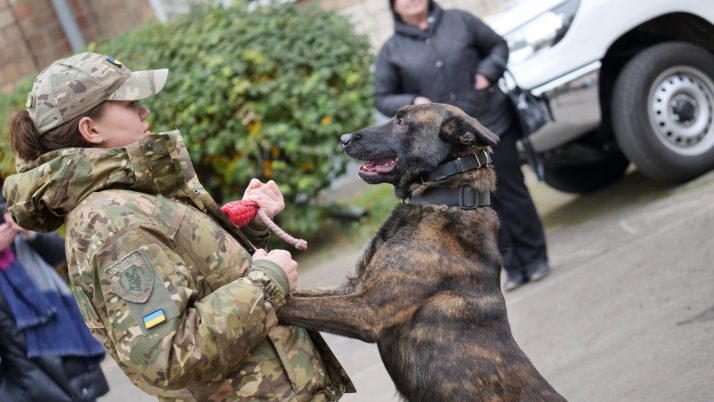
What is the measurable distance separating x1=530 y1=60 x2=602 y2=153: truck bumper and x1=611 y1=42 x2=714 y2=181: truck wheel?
19 centimetres

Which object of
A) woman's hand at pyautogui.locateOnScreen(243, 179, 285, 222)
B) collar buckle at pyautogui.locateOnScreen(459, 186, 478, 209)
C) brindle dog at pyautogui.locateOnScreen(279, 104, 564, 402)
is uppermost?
woman's hand at pyautogui.locateOnScreen(243, 179, 285, 222)

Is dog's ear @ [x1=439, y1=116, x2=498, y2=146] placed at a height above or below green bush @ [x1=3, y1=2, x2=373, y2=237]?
above

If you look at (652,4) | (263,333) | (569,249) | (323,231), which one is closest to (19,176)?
(263,333)

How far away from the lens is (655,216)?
6918 mm

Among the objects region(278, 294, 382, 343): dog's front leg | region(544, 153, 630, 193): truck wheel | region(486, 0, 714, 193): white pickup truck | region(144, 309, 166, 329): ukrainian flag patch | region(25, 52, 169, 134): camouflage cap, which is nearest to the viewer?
region(144, 309, 166, 329): ukrainian flag patch

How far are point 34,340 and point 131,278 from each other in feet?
8.41

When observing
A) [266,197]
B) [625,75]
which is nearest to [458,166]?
[266,197]

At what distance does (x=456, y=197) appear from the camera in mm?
3391

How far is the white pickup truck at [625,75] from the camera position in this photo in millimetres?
6914

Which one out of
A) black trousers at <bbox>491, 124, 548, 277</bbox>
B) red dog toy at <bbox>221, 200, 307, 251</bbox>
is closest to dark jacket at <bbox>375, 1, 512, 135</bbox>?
black trousers at <bbox>491, 124, 548, 277</bbox>

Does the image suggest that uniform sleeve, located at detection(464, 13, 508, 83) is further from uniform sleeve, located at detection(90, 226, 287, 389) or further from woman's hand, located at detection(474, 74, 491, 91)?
uniform sleeve, located at detection(90, 226, 287, 389)

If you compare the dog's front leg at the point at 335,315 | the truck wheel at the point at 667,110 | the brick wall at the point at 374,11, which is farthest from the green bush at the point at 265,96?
the dog's front leg at the point at 335,315

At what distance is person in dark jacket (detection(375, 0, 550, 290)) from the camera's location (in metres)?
6.15

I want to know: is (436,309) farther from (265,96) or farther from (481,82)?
(265,96)
